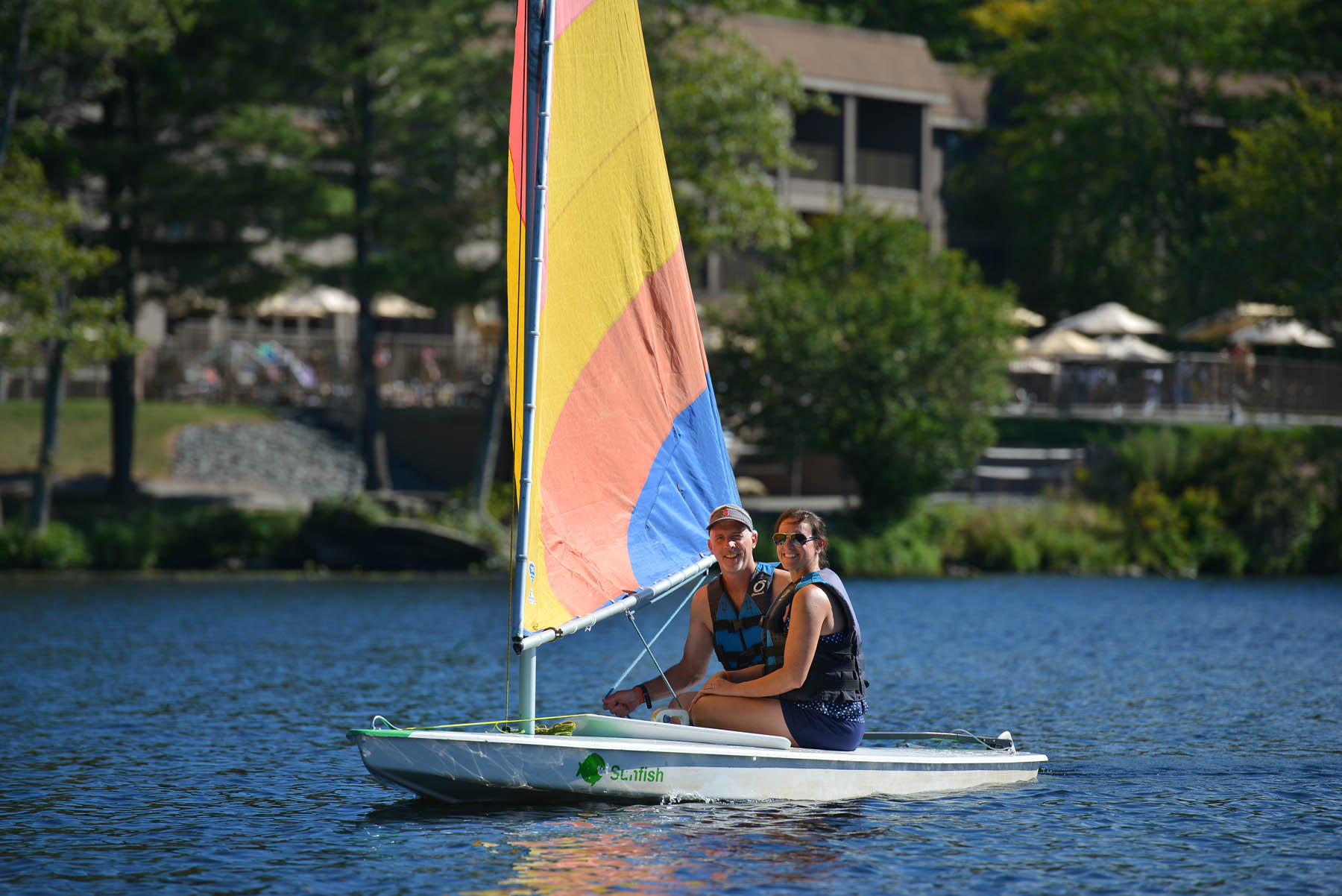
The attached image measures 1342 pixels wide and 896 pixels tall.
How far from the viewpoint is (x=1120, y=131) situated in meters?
56.2

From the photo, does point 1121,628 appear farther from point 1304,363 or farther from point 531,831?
point 1304,363

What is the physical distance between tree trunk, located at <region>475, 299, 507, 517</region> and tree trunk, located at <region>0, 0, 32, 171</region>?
33.6 feet

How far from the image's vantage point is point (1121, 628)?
25.6 meters

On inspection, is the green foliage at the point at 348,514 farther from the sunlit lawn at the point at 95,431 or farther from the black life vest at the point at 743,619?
the black life vest at the point at 743,619

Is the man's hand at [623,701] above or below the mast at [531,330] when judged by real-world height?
below

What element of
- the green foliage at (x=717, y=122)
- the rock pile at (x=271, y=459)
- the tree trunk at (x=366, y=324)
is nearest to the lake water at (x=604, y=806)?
the tree trunk at (x=366, y=324)

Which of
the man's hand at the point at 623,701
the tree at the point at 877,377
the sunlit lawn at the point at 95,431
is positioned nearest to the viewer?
the man's hand at the point at 623,701

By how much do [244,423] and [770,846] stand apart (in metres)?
33.1

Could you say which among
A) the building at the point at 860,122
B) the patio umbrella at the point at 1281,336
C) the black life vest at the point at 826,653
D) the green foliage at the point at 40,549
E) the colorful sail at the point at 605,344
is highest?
the building at the point at 860,122

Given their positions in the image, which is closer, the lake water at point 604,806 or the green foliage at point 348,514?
the lake water at point 604,806

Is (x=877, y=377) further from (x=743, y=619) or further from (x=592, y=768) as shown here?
(x=592, y=768)

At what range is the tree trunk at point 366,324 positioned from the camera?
3500 cm

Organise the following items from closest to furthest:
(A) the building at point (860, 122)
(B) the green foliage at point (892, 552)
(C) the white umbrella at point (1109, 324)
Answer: (B) the green foliage at point (892, 552) < (C) the white umbrella at point (1109, 324) < (A) the building at point (860, 122)

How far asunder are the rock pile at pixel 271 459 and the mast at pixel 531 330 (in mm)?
27211
